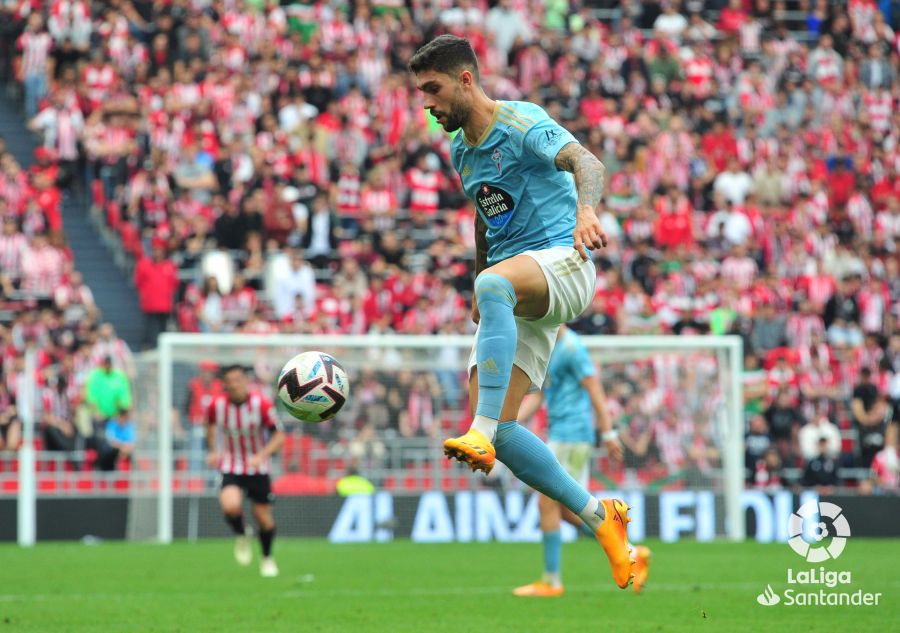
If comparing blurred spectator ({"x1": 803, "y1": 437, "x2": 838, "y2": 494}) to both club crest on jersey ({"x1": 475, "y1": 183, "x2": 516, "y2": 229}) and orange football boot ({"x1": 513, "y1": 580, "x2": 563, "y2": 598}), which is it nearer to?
orange football boot ({"x1": 513, "y1": 580, "x2": 563, "y2": 598})

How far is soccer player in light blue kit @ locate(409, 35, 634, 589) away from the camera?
7676 mm

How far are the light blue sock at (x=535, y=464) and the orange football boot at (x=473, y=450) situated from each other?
1.50ft

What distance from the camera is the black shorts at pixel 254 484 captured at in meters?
15.0

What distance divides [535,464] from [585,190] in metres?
1.46

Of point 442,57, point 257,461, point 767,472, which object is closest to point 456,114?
point 442,57

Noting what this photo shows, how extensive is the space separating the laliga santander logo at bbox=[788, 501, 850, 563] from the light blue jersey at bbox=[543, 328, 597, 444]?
3.36 meters

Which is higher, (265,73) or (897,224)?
(265,73)

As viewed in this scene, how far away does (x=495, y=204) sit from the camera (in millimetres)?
8148

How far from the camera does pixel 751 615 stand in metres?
10.2

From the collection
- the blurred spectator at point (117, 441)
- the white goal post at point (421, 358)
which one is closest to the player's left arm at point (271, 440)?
the white goal post at point (421, 358)

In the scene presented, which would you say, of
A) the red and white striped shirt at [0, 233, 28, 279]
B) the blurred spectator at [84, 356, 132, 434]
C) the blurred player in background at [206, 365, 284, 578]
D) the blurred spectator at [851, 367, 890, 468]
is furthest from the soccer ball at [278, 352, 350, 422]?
the blurred spectator at [851, 367, 890, 468]

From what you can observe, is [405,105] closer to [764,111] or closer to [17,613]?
[764,111]

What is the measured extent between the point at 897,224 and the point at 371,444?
12.0m

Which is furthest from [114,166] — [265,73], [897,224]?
[897,224]
